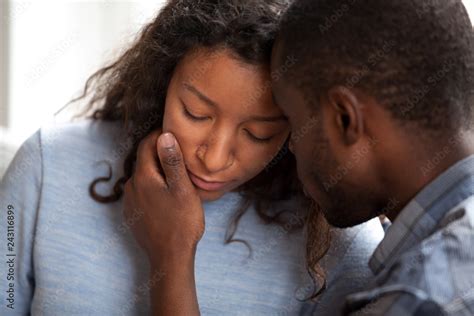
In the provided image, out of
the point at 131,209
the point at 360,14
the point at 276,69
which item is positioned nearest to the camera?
the point at 360,14

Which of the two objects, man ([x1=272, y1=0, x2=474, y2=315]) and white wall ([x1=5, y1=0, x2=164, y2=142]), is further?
white wall ([x1=5, y1=0, x2=164, y2=142])

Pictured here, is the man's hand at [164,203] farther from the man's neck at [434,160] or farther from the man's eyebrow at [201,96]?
the man's neck at [434,160]

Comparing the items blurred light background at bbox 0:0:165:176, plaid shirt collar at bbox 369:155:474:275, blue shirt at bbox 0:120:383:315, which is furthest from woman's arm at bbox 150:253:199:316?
blurred light background at bbox 0:0:165:176

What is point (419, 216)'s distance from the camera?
1.08 meters

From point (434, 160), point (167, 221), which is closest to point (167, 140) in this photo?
point (167, 221)

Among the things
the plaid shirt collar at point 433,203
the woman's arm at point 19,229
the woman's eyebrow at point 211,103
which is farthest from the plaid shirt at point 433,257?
the woman's arm at point 19,229

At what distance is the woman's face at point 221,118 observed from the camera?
1248 millimetres

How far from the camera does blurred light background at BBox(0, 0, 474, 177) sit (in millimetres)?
2783

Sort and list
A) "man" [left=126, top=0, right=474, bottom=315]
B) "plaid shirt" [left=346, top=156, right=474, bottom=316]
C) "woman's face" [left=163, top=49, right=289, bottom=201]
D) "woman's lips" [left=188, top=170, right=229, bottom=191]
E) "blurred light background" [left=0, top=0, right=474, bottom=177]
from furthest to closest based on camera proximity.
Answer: "blurred light background" [left=0, top=0, right=474, bottom=177] → "woman's lips" [left=188, top=170, right=229, bottom=191] → "woman's face" [left=163, top=49, right=289, bottom=201] → "man" [left=126, top=0, right=474, bottom=315] → "plaid shirt" [left=346, top=156, right=474, bottom=316]

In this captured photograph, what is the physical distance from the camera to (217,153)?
1.27m

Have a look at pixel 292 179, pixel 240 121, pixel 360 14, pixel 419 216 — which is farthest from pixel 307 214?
pixel 360 14

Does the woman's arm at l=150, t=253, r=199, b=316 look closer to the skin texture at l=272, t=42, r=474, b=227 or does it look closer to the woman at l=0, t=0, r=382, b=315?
the woman at l=0, t=0, r=382, b=315

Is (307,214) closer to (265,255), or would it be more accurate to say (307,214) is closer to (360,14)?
(265,255)

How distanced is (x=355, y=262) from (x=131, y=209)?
1.55ft
